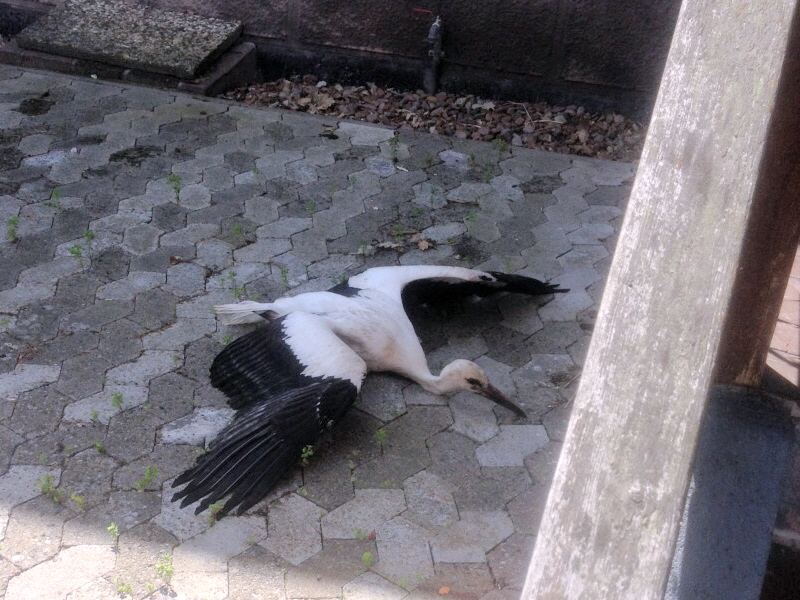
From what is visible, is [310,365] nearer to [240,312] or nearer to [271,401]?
[271,401]

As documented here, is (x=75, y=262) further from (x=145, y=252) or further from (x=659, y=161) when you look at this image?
(x=659, y=161)

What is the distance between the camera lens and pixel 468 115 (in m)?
6.36

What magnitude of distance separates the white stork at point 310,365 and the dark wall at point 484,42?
238cm

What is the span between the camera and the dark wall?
242 inches

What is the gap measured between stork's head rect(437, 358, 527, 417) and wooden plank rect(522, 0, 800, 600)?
232 cm

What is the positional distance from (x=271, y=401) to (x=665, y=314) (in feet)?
7.54

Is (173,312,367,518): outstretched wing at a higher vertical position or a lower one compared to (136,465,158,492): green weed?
higher

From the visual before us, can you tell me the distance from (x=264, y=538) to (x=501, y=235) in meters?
2.39

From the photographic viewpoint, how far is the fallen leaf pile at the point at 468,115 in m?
6.13

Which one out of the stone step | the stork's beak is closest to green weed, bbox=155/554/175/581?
the stork's beak

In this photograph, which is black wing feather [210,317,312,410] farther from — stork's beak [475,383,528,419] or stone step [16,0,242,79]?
stone step [16,0,242,79]

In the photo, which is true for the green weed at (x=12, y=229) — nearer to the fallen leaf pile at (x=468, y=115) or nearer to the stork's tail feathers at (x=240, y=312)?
the stork's tail feathers at (x=240, y=312)

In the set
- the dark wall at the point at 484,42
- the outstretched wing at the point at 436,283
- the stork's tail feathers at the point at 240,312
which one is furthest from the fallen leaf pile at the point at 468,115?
the stork's tail feathers at the point at 240,312

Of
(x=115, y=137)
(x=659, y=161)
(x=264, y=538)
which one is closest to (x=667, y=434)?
(x=659, y=161)
